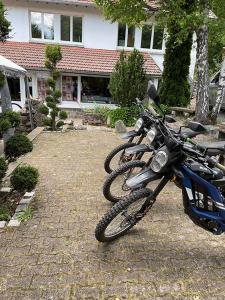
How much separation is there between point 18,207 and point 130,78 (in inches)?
369

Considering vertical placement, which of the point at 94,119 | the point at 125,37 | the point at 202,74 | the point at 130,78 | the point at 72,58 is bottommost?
the point at 94,119

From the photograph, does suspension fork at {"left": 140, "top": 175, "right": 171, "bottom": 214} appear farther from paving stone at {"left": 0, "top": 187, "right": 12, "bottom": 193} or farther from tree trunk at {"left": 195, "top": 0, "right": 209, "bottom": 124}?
tree trunk at {"left": 195, "top": 0, "right": 209, "bottom": 124}

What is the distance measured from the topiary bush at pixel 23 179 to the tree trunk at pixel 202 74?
7.43m

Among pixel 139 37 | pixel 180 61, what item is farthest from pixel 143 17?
pixel 139 37

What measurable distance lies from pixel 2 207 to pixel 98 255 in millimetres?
1660

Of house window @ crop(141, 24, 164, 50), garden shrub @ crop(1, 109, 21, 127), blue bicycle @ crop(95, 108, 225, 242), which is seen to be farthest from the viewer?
house window @ crop(141, 24, 164, 50)

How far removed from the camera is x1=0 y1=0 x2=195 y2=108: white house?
15320 millimetres

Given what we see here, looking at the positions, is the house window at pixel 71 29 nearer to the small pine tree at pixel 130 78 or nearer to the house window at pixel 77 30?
the house window at pixel 77 30

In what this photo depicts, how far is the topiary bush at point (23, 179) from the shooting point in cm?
384

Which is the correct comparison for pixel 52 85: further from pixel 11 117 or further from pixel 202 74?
pixel 11 117

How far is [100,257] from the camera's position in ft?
9.59

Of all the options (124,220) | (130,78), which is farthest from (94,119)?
(124,220)

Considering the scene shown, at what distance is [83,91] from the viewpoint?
17.3 metres

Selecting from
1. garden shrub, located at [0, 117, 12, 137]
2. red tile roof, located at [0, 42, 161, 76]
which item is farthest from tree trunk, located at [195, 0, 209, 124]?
garden shrub, located at [0, 117, 12, 137]
